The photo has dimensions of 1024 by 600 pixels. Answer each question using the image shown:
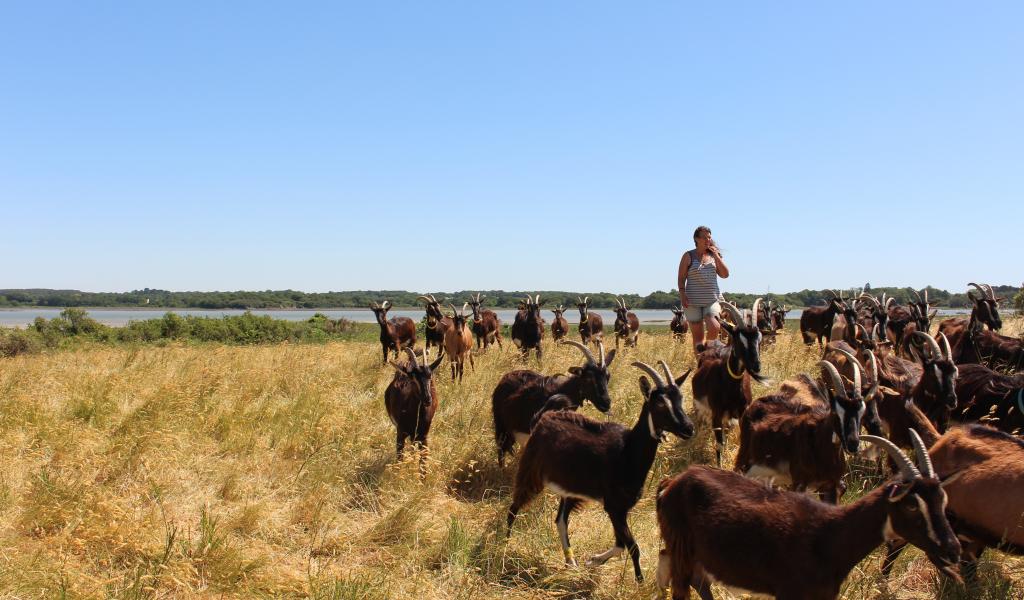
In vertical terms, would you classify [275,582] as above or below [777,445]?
below

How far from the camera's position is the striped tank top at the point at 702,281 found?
962 centimetres

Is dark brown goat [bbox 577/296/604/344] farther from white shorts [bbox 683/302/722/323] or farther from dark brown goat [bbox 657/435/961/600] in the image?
dark brown goat [bbox 657/435/961/600]

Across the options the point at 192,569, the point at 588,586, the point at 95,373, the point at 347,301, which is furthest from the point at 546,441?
the point at 347,301

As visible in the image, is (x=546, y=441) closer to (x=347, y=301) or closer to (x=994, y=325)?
(x=994, y=325)

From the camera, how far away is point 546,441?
583 cm

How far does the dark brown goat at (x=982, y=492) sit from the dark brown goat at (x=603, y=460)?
5.86ft

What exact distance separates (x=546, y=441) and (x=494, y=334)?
1516 cm

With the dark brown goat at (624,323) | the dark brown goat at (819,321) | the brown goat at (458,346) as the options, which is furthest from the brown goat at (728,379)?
the dark brown goat at (624,323)

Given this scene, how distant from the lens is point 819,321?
1914cm

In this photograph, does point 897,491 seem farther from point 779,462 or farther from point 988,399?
point 988,399

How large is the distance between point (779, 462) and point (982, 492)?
1.61 m

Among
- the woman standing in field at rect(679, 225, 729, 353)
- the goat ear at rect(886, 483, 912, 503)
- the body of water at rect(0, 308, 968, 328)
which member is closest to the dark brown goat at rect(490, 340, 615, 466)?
the woman standing in field at rect(679, 225, 729, 353)

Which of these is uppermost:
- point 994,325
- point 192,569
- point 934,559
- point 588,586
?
point 994,325

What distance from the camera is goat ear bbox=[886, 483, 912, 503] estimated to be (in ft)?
11.9
